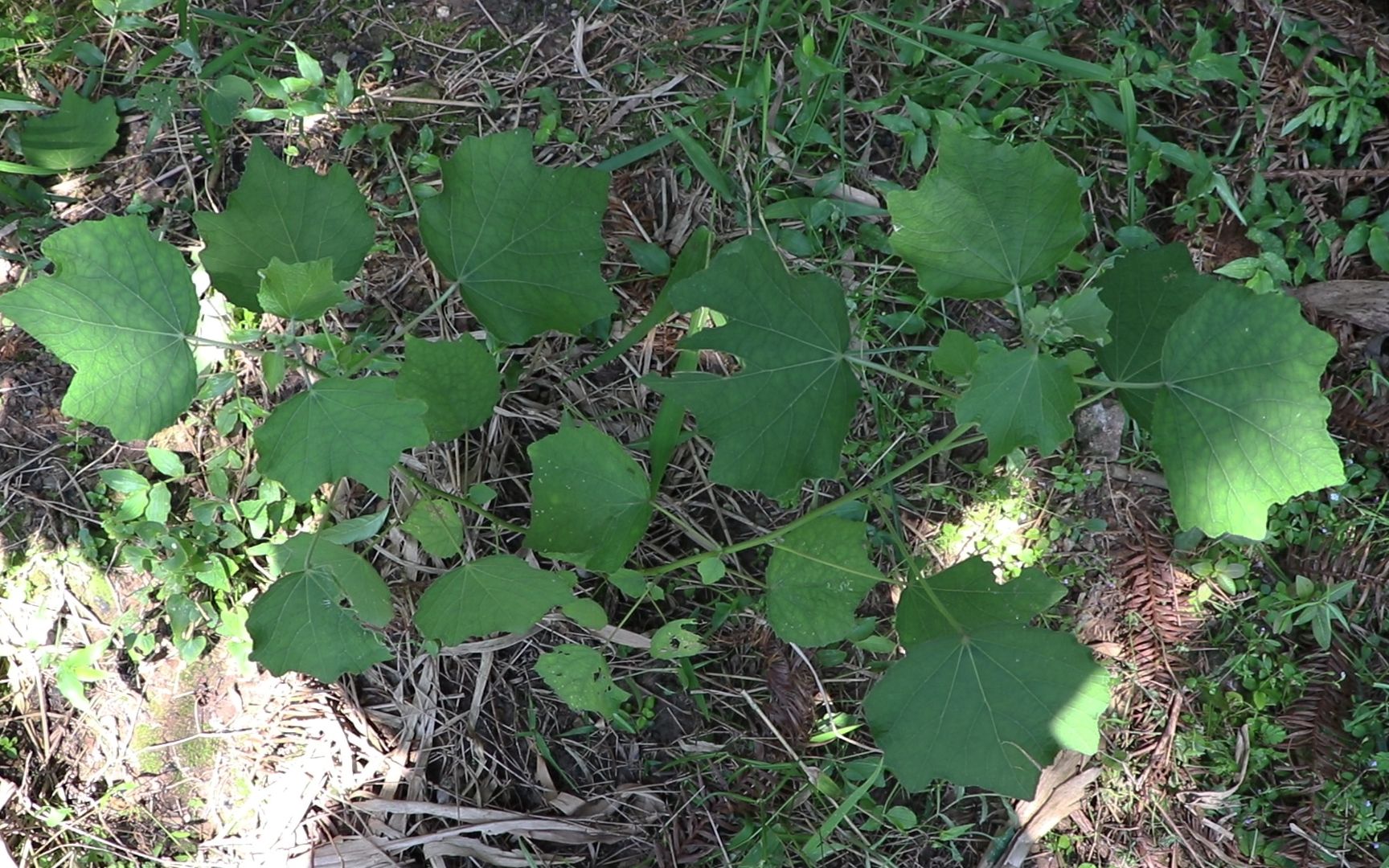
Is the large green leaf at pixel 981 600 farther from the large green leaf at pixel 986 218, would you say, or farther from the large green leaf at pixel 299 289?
the large green leaf at pixel 299 289

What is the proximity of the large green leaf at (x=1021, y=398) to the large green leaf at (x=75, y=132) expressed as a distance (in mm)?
2625

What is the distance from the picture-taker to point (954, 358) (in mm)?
2129

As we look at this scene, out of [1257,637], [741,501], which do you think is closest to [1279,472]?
[1257,637]

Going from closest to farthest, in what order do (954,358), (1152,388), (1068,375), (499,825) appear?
(1068,375), (954,358), (1152,388), (499,825)

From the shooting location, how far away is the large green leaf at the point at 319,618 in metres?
2.33

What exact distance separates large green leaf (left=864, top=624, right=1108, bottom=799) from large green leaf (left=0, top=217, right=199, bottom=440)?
1721 mm

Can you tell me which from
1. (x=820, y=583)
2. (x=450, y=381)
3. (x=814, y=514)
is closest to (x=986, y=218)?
(x=814, y=514)

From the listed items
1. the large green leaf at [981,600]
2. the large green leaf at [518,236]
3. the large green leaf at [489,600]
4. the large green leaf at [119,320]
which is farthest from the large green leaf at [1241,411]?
the large green leaf at [119,320]

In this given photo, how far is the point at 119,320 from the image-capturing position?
2.10 metres

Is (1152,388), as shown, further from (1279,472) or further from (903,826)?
(903,826)

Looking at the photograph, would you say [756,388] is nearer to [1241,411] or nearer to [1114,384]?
[1114,384]

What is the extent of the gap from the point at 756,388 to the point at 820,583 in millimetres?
662

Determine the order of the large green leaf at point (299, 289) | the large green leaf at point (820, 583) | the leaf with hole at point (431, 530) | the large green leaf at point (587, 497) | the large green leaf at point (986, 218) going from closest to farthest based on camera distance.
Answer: the large green leaf at point (299, 289) < the large green leaf at point (986, 218) < the large green leaf at point (587, 497) < the large green leaf at point (820, 583) < the leaf with hole at point (431, 530)

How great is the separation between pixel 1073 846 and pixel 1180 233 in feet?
6.07
